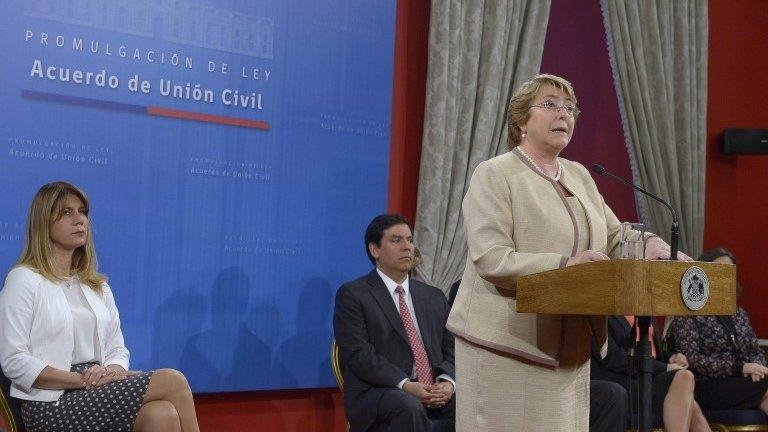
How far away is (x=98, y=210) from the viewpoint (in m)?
4.06

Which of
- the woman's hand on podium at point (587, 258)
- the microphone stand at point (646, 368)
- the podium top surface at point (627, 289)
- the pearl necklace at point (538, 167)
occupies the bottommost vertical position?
the microphone stand at point (646, 368)

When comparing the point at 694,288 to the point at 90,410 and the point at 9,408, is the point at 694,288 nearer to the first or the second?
the point at 90,410

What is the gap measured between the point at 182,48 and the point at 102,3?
1.31 feet

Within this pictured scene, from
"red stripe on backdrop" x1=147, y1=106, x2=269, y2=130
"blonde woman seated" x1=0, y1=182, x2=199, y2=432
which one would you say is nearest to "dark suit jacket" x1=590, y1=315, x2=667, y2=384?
"red stripe on backdrop" x1=147, y1=106, x2=269, y2=130

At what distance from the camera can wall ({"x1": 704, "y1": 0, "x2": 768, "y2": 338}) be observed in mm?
6352

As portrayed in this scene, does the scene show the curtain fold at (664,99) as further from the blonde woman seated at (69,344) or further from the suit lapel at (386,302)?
the blonde woman seated at (69,344)

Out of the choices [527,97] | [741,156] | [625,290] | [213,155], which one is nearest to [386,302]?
[213,155]

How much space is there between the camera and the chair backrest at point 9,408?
11.1ft

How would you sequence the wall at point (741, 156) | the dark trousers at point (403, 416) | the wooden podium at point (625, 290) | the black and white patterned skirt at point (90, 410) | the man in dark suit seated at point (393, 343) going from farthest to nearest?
the wall at point (741, 156) → the man in dark suit seated at point (393, 343) → the dark trousers at point (403, 416) → the black and white patterned skirt at point (90, 410) → the wooden podium at point (625, 290)

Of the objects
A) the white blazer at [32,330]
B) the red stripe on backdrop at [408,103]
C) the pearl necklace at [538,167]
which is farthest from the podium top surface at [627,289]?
the red stripe on backdrop at [408,103]

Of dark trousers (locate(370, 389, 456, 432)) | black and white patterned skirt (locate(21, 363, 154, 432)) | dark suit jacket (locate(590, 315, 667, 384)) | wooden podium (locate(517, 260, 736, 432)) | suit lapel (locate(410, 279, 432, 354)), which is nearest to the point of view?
wooden podium (locate(517, 260, 736, 432))

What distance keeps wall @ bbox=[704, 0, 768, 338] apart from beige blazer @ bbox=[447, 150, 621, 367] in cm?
427

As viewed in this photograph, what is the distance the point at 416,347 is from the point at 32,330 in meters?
1.64

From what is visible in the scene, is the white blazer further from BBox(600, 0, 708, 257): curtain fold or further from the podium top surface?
BBox(600, 0, 708, 257): curtain fold
